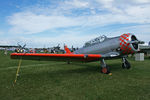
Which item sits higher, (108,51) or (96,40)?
(96,40)

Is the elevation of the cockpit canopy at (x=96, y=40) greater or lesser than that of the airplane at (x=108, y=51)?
greater

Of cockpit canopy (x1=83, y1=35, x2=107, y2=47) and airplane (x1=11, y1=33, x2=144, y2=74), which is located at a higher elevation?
cockpit canopy (x1=83, y1=35, x2=107, y2=47)

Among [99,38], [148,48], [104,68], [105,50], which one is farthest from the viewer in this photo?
[148,48]

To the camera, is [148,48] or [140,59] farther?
[148,48]

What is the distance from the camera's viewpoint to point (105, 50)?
25.8 ft

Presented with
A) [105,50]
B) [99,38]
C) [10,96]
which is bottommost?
[10,96]

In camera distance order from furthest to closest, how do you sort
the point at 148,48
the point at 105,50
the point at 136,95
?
the point at 148,48
the point at 105,50
the point at 136,95

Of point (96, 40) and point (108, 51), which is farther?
point (96, 40)

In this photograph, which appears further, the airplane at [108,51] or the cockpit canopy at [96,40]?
the cockpit canopy at [96,40]

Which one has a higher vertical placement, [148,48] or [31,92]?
[148,48]

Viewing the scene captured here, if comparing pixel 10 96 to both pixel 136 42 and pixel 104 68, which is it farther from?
pixel 136 42

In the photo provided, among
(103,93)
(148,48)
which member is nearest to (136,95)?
(103,93)

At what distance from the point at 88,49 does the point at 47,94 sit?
18.8ft

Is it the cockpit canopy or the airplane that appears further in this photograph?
the cockpit canopy
